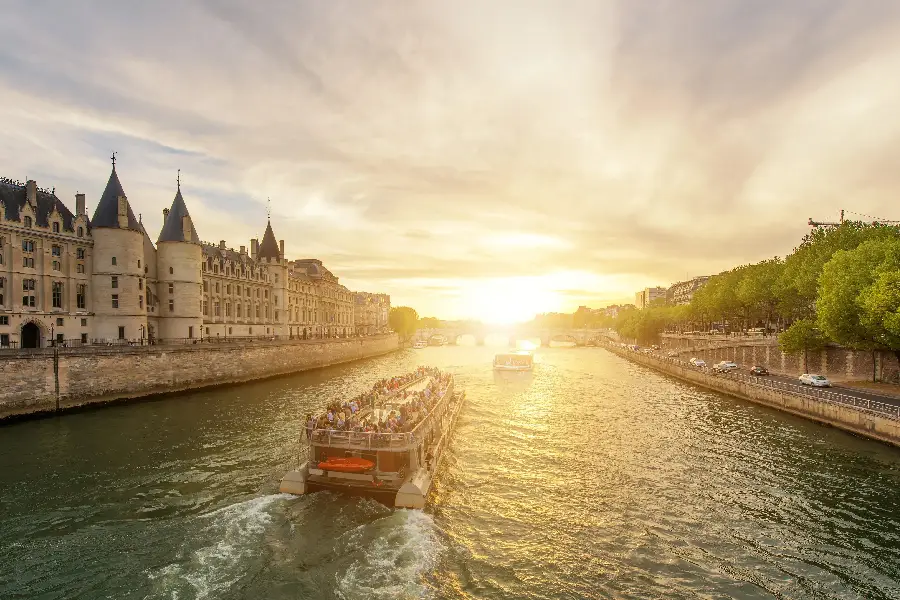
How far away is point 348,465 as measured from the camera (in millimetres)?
22906

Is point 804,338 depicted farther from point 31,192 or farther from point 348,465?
point 31,192

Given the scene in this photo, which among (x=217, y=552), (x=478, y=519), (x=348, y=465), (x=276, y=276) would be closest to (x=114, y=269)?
(x=276, y=276)

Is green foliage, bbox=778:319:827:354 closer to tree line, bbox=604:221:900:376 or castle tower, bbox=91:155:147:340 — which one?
tree line, bbox=604:221:900:376

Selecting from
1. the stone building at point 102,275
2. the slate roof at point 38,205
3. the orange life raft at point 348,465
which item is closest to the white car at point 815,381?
the orange life raft at point 348,465

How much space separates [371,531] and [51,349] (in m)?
40.1

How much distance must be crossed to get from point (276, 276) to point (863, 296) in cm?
8930

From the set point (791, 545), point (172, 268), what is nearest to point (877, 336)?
point (791, 545)

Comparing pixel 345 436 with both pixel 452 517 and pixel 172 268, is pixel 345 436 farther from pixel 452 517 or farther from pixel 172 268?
pixel 172 268

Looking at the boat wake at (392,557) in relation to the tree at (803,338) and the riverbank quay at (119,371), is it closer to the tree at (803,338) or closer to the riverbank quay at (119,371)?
the riverbank quay at (119,371)

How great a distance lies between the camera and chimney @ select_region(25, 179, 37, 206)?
56616 millimetres

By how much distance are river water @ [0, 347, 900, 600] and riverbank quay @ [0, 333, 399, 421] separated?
5862 mm

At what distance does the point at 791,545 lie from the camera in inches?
793

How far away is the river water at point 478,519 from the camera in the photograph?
1717cm

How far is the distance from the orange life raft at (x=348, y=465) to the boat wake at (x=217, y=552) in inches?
87.9
